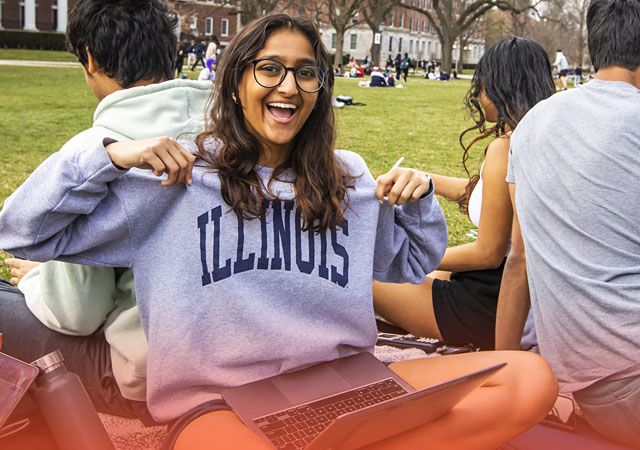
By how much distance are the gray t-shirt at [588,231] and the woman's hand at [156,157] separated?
3.80 feet

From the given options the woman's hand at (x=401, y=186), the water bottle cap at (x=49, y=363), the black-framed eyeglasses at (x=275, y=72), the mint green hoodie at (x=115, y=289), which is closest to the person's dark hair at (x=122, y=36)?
the mint green hoodie at (x=115, y=289)

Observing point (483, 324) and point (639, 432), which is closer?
point (639, 432)

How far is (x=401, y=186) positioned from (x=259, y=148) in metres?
0.46

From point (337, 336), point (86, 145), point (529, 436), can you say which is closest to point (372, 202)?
point (337, 336)

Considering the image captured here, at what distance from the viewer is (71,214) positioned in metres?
1.86

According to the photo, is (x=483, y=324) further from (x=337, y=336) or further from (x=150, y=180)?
(x=150, y=180)

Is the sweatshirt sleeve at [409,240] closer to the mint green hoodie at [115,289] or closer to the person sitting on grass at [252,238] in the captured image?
the person sitting on grass at [252,238]

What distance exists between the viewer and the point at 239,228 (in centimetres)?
201

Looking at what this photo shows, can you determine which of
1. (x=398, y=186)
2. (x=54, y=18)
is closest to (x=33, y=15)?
(x=54, y=18)

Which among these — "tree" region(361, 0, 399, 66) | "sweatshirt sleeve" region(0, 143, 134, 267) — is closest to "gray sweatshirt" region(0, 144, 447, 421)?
"sweatshirt sleeve" region(0, 143, 134, 267)

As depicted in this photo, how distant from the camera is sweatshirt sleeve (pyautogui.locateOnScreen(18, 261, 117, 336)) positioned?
6.89 feet

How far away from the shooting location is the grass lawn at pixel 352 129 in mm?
8336

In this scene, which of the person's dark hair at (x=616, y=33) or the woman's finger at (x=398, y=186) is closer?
the woman's finger at (x=398, y=186)

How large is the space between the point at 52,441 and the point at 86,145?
831 mm
